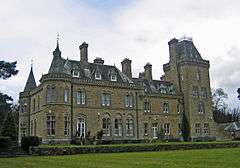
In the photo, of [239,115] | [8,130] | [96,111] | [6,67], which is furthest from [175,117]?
[239,115]

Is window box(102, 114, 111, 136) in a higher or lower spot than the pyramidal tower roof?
lower

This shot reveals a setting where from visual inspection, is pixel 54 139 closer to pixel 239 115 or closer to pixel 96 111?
pixel 96 111

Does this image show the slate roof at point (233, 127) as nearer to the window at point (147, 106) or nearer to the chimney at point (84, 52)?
the window at point (147, 106)

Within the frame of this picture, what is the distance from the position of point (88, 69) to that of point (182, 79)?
17.3 m

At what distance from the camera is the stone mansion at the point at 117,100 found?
1796 inches

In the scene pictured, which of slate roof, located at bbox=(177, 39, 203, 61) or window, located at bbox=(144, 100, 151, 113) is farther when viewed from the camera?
slate roof, located at bbox=(177, 39, 203, 61)

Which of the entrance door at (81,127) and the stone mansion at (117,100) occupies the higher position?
the stone mansion at (117,100)

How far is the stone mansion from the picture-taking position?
45.6 m

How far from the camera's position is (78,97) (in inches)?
1891

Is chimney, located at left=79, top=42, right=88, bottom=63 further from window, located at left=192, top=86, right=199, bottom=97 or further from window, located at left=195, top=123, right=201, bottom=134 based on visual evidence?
window, located at left=195, top=123, right=201, bottom=134

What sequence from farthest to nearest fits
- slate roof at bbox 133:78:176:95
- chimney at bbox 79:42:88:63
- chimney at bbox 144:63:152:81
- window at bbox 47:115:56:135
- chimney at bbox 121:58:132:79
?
1. chimney at bbox 144:63:152:81
2. slate roof at bbox 133:78:176:95
3. chimney at bbox 121:58:132:79
4. chimney at bbox 79:42:88:63
5. window at bbox 47:115:56:135

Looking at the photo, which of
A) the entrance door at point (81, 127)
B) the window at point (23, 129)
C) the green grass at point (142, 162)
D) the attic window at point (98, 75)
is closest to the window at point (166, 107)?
the attic window at point (98, 75)

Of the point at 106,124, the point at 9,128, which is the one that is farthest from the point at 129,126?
the point at 9,128

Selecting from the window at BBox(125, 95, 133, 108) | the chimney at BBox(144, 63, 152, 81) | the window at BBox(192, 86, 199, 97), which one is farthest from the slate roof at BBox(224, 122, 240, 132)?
the window at BBox(125, 95, 133, 108)
